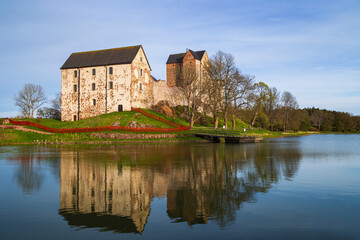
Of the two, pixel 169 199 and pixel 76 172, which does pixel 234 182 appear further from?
pixel 76 172

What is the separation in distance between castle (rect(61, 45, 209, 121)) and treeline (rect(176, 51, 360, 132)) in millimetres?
8301

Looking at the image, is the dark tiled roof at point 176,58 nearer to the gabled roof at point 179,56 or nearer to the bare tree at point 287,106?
the gabled roof at point 179,56

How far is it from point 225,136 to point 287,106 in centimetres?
5506

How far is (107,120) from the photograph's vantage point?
47.9 metres

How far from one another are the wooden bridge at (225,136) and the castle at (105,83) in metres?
15.8

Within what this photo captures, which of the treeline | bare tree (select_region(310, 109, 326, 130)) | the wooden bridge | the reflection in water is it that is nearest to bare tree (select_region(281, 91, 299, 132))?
the treeline

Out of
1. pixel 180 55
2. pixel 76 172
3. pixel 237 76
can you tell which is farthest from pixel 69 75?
pixel 76 172

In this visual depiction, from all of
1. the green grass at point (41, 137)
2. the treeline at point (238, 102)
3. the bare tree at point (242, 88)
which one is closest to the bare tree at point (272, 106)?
the treeline at point (238, 102)

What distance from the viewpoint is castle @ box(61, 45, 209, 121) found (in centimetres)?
5381

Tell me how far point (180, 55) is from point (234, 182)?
64427 mm

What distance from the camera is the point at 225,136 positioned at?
4322 centimetres

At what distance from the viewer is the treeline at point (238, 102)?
181ft

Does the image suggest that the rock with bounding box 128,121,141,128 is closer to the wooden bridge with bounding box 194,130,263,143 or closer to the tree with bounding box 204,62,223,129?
the wooden bridge with bounding box 194,130,263,143

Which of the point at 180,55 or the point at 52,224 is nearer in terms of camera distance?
the point at 52,224
